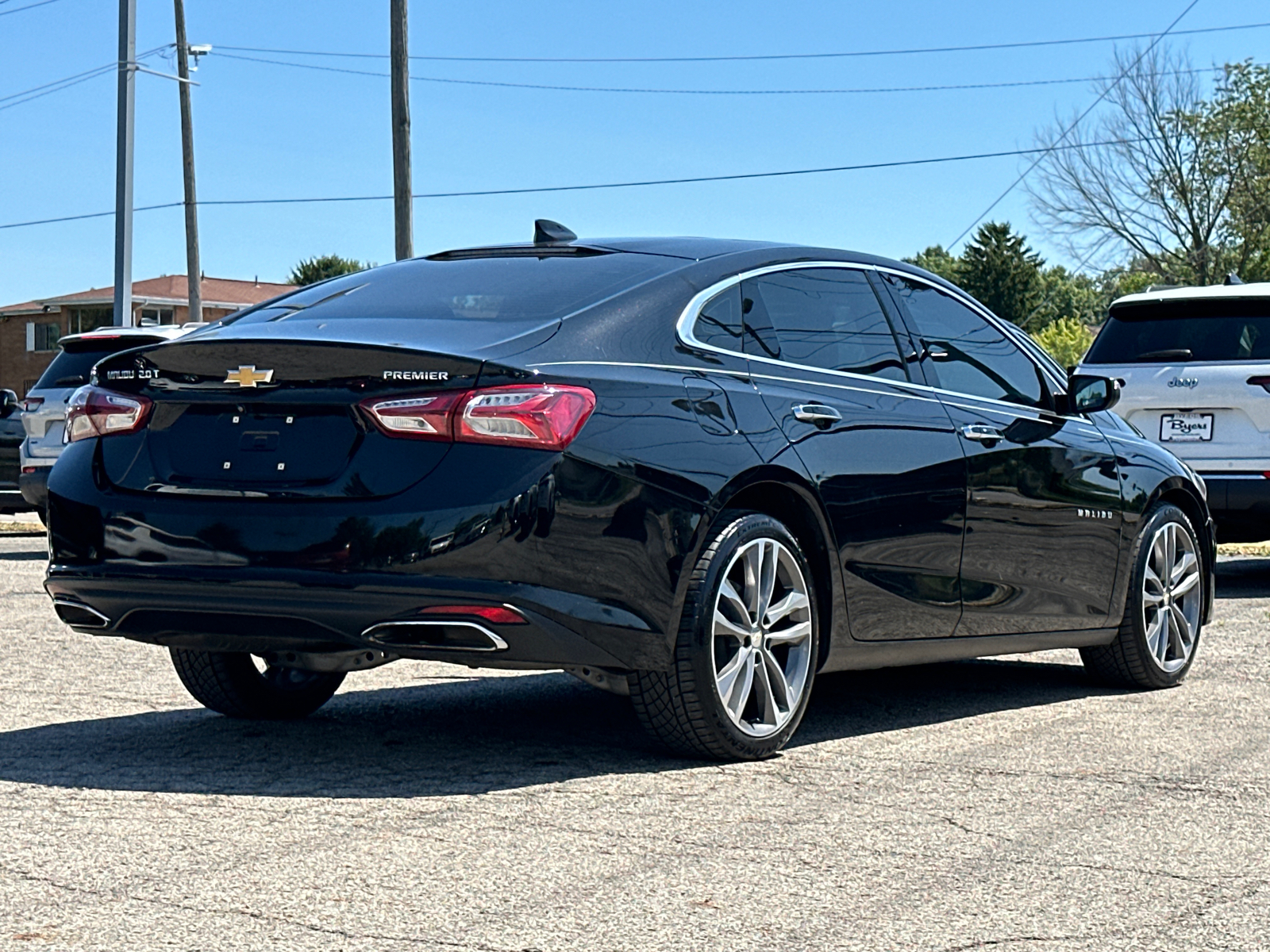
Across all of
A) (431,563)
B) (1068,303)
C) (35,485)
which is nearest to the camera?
(431,563)

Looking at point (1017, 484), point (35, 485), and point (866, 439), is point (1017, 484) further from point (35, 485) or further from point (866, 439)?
point (35, 485)

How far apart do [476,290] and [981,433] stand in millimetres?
2001

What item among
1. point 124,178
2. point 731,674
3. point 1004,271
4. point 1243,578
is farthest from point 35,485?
point 1004,271

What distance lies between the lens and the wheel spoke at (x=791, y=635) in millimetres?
5484

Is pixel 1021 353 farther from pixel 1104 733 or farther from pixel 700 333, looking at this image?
pixel 700 333

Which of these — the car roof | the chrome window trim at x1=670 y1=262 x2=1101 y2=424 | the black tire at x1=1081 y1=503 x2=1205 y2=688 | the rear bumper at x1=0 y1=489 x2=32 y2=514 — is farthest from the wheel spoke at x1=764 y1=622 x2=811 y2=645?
the rear bumper at x1=0 y1=489 x2=32 y2=514

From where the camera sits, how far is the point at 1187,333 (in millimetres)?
11516

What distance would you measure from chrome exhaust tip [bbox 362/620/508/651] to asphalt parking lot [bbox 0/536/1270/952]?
15.8 inches

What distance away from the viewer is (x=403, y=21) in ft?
73.3

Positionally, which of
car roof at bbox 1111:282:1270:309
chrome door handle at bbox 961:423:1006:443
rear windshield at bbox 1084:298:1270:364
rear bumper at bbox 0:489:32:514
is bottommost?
rear bumper at bbox 0:489:32:514

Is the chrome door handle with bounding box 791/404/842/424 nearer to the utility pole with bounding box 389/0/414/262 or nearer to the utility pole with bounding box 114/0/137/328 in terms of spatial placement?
the utility pole with bounding box 389/0/414/262

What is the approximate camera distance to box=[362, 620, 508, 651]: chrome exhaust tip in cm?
480

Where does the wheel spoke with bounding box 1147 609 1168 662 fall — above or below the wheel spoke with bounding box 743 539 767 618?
below

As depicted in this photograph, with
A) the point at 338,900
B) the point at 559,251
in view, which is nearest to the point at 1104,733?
the point at 559,251
